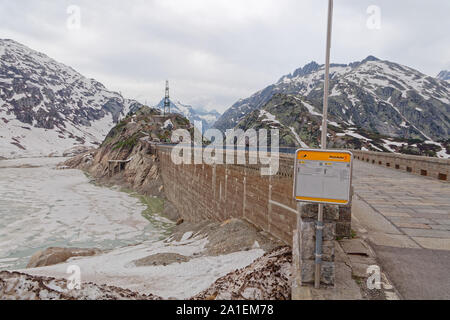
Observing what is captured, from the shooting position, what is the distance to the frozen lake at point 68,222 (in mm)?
17766

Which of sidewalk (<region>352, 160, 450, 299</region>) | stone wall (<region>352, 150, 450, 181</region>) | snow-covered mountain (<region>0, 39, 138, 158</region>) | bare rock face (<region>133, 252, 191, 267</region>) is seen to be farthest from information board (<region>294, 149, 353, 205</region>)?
snow-covered mountain (<region>0, 39, 138, 158</region>)

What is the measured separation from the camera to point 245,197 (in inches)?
531

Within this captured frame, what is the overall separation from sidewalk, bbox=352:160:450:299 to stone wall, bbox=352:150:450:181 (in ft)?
13.4

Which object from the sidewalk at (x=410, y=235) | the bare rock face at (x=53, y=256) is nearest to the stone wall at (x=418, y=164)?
the sidewalk at (x=410, y=235)

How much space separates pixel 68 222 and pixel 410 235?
25515mm

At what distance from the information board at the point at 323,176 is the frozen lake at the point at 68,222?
16915 millimetres

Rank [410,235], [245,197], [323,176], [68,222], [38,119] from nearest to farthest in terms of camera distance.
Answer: [323,176], [410,235], [245,197], [68,222], [38,119]

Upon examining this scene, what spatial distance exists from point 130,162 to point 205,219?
29.6 meters

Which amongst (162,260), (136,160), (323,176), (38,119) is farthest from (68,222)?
(38,119)

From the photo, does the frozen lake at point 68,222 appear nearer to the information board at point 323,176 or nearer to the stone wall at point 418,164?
the information board at point 323,176

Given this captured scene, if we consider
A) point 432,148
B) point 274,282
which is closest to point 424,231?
point 274,282

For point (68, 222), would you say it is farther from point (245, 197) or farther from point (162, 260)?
point (245, 197)
